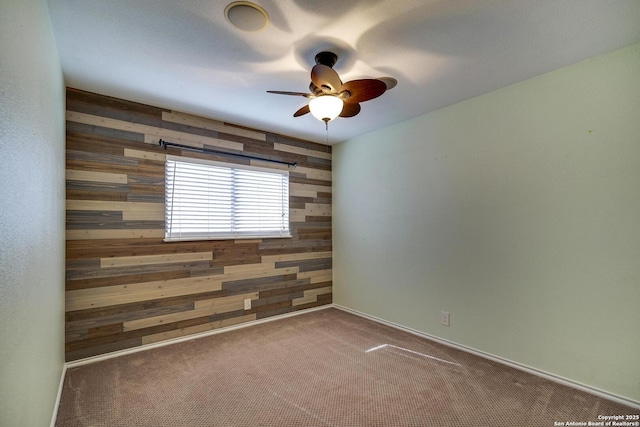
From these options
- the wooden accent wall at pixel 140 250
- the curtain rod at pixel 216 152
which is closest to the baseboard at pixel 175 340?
the wooden accent wall at pixel 140 250

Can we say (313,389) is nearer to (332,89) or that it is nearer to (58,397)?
(58,397)

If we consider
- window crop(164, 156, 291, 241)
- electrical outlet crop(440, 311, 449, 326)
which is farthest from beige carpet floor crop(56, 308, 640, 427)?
window crop(164, 156, 291, 241)

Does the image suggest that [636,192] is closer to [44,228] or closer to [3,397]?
[3,397]

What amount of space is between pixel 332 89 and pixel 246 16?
66 cm

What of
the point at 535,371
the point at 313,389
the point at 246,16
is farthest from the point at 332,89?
the point at 535,371

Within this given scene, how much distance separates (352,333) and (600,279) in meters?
2.25

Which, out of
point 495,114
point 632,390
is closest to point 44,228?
point 495,114

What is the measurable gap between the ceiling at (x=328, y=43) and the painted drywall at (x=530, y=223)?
0.30m

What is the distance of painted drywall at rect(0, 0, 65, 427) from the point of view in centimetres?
98

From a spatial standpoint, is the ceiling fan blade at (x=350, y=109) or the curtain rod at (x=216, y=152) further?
the curtain rod at (x=216, y=152)

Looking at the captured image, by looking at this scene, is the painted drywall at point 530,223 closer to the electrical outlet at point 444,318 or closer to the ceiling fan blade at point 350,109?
the electrical outlet at point 444,318

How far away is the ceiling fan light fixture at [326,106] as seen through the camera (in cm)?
202

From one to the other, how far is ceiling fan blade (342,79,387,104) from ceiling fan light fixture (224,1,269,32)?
631 mm

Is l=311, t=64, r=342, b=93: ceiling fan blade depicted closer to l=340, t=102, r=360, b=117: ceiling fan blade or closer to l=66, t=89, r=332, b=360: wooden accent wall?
l=340, t=102, r=360, b=117: ceiling fan blade
